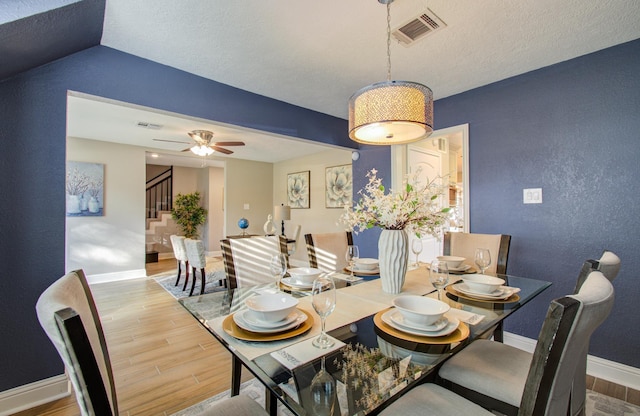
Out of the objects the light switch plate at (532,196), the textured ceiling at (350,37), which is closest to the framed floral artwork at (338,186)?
the textured ceiling at (350,37)

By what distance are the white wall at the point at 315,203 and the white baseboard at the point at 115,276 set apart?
2781mm

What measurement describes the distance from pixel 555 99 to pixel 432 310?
2.34 metres

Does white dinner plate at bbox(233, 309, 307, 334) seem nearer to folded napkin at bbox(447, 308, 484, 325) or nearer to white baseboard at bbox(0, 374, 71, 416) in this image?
folded napkin at bbox(447, 308, 484, 325)

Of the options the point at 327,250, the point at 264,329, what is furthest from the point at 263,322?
the point at 327,250

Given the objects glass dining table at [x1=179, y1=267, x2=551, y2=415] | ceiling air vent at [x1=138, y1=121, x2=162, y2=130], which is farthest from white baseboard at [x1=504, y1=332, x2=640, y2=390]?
ceiling air vent at [x1=138, y1=121, x2=162, y2=130]

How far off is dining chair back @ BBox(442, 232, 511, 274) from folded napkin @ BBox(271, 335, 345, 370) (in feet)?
5.56

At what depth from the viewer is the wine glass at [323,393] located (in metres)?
0.72

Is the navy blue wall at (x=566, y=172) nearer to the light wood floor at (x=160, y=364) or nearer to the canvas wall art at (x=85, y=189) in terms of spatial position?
the light wood floor at (x=160, y=364)

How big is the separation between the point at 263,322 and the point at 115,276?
16.8 ft

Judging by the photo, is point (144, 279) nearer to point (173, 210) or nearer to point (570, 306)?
point (173, 210)

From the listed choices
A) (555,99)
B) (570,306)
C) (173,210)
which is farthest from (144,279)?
(555,99)

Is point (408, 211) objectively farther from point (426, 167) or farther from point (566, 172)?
point (426, 167)

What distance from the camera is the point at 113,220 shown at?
4.96m

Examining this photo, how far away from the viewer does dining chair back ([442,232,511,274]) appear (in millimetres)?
2100
